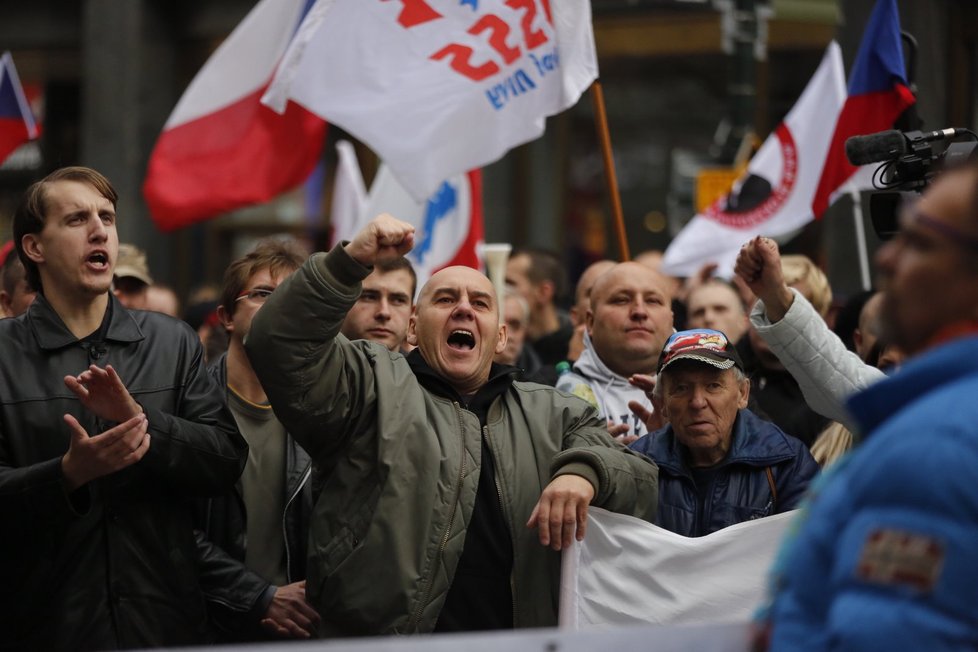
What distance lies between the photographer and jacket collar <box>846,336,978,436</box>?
2.15 metres

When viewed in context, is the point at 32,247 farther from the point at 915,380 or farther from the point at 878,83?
A: the point at 878,83

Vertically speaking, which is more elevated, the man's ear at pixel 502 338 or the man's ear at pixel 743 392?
the man's ear at pixel 502 338

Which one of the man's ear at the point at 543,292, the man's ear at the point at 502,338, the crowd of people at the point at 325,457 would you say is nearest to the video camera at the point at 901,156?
the crowd of people at the point at 325,457

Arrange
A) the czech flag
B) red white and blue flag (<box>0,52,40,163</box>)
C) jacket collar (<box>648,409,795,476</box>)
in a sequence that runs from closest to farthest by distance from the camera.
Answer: jacket collar (<box>648,409,795,476</box>) < the czech flag < red white and blue flag (<box>0,52,40,163</box>)

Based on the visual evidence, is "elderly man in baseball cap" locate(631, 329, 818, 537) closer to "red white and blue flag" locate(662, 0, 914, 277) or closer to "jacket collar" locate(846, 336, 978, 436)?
"jacket collar" locate(846, 336, 978, 436)

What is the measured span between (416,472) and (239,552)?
3.26 feet

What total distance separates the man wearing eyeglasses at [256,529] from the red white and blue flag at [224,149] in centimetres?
250

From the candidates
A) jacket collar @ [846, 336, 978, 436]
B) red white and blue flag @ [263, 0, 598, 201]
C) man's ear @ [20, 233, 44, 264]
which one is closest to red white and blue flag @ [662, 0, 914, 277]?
red white and blue flag @ [263, 0, 598, 201]

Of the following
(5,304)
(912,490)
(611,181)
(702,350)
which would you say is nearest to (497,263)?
(611,181)

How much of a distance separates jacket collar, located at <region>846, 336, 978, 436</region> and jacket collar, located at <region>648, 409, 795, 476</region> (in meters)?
2.06

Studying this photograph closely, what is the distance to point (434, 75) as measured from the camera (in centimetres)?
605

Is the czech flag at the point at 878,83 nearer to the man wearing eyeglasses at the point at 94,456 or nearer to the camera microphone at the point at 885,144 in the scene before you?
the camera microphone at the point at 885,144

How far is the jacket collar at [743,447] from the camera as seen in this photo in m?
4.38

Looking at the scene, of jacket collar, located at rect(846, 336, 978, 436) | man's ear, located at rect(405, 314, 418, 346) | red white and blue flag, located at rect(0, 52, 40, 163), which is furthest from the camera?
red white and blue flag, located at rect(0, 52, 40, 163)
